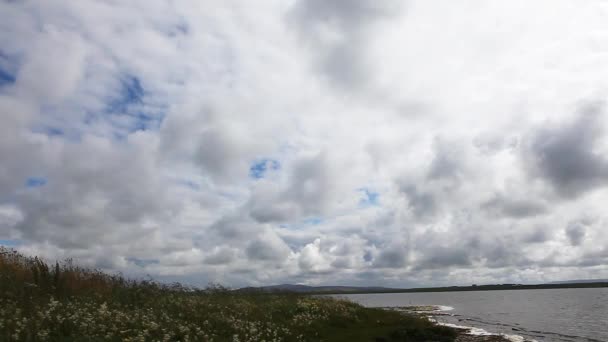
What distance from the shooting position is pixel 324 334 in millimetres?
29688

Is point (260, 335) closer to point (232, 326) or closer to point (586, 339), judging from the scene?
point (232, 326)

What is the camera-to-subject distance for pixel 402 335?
3216 centimetres

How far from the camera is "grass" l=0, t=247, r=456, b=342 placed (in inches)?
661

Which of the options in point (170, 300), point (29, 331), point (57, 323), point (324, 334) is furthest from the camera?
point (324, 334)

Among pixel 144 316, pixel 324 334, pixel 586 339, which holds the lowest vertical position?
pixel 586 339

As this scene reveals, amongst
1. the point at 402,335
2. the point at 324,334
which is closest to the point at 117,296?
the point at 324,334

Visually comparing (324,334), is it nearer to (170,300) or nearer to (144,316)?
(170,300)

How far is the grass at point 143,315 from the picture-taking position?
55.1ft

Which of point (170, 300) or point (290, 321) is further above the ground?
point (170, 300)

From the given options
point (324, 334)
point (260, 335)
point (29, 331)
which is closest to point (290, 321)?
point (324, 334)

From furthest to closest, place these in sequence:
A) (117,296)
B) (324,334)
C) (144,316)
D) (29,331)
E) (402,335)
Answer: (402,335)
(324,334)
(117,296)
(144,316)
(29,331)

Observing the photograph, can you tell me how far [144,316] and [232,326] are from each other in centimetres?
496

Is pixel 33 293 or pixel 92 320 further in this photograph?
pixel 33 293

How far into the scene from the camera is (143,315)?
20531 millimetres
